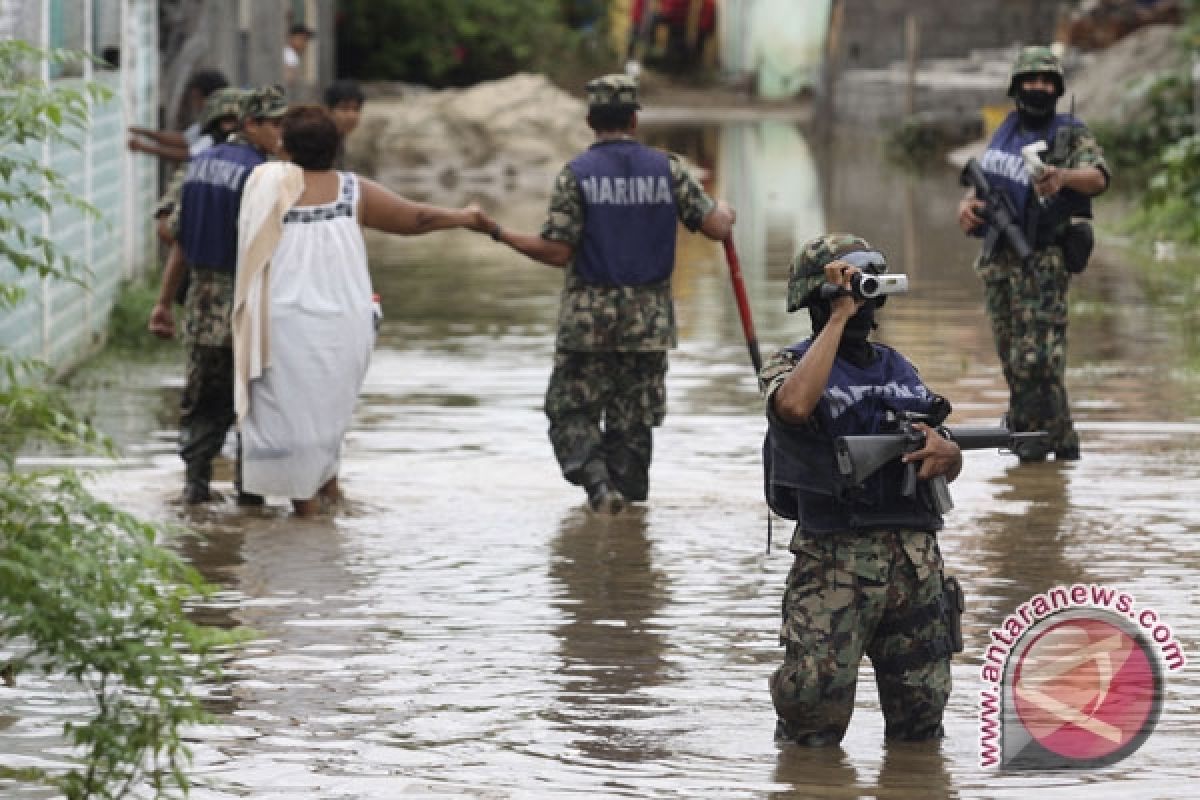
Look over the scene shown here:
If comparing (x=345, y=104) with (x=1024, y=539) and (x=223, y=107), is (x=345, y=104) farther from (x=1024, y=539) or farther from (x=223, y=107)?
(x=1024, y=539)

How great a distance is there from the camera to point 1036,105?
12633mm

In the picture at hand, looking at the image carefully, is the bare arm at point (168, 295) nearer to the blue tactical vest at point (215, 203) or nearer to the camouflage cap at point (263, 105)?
the blue tactical vest at point (215, 203)

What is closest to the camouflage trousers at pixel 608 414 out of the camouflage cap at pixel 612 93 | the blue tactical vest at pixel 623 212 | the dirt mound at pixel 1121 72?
the blue tactical vest at pixel 623 212

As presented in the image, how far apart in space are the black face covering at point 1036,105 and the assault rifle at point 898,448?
551 cm

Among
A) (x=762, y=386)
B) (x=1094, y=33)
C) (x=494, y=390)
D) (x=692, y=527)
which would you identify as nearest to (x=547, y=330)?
(x=494, y=390)

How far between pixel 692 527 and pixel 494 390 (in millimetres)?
4308

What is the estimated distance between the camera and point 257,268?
11.1 metres

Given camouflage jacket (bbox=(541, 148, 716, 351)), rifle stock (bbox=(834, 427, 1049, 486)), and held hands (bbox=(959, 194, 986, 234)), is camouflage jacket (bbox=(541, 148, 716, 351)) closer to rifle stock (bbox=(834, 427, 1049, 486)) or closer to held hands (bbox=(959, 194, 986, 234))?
held hands (bbox=(959, 194, 986, 234))

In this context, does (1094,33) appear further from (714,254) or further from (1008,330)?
(1008,330)

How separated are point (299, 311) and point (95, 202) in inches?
233

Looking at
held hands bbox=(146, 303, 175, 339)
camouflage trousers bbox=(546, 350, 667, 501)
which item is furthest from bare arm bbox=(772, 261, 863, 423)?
held hands bbox=(146, 303, 175, 339)

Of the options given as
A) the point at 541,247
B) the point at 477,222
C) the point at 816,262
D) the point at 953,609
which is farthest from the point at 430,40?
the point at 953,609

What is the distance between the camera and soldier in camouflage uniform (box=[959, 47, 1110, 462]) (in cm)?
1258

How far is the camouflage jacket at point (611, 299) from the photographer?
11578mm
